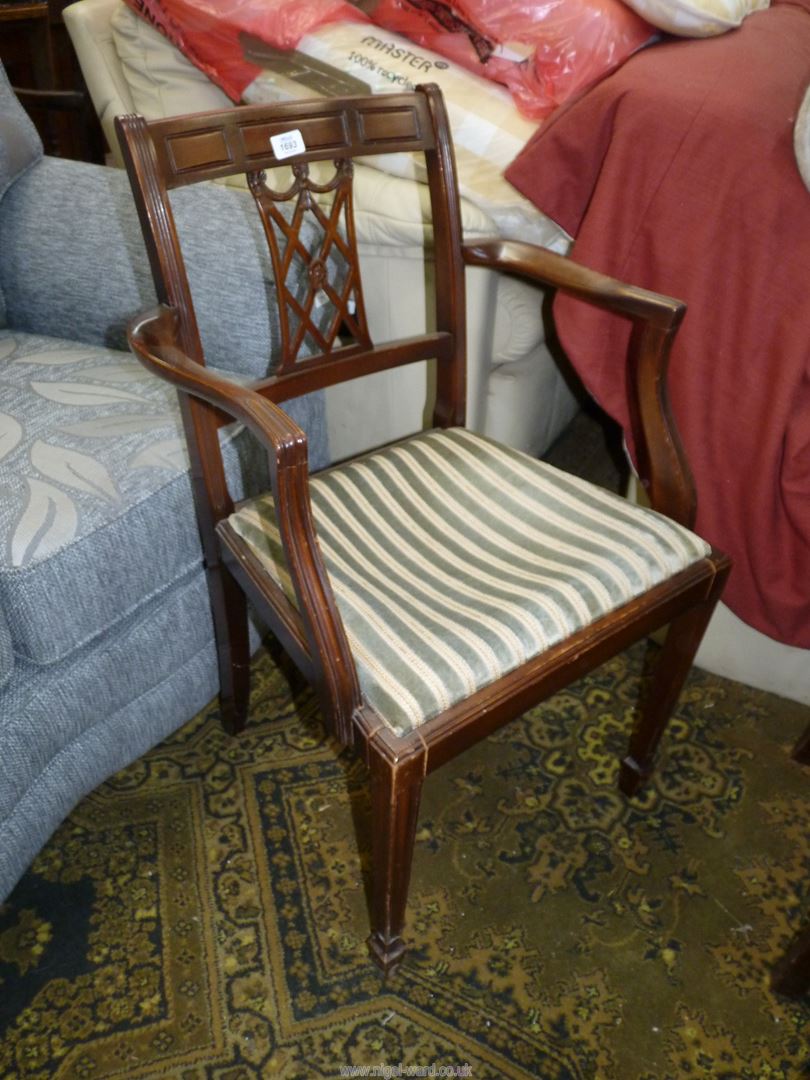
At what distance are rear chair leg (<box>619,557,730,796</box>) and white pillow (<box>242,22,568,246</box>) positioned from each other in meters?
0.72

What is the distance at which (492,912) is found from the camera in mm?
1171

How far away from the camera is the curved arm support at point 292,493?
771 millimetres

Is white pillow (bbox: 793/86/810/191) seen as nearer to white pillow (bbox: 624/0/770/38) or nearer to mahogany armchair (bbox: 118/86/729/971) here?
mahogany armchair (bbox: 118/86/729/971)

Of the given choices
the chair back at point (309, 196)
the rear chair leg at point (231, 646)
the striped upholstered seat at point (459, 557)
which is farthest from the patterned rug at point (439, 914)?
the chair back at point (309, 196)

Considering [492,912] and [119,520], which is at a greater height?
[119,520]

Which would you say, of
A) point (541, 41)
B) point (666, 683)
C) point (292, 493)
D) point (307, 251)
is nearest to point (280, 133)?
point (307, 251)

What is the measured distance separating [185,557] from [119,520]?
0.49 feet

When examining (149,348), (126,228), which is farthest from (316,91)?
(149,348)

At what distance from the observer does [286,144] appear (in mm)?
1007

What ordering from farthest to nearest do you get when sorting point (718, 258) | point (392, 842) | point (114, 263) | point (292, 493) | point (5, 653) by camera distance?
point (114, 263) < point (718, 258) < point (5, 653) < point (392, 842) < point (292, 493)

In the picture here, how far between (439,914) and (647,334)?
830 mm

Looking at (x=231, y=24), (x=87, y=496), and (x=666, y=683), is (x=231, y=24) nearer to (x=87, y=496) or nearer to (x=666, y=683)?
(x=87, y=496)

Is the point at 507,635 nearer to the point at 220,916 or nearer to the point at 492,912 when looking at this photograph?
the point at 492,912

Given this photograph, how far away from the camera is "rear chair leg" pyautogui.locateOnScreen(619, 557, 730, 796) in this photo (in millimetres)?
1117
